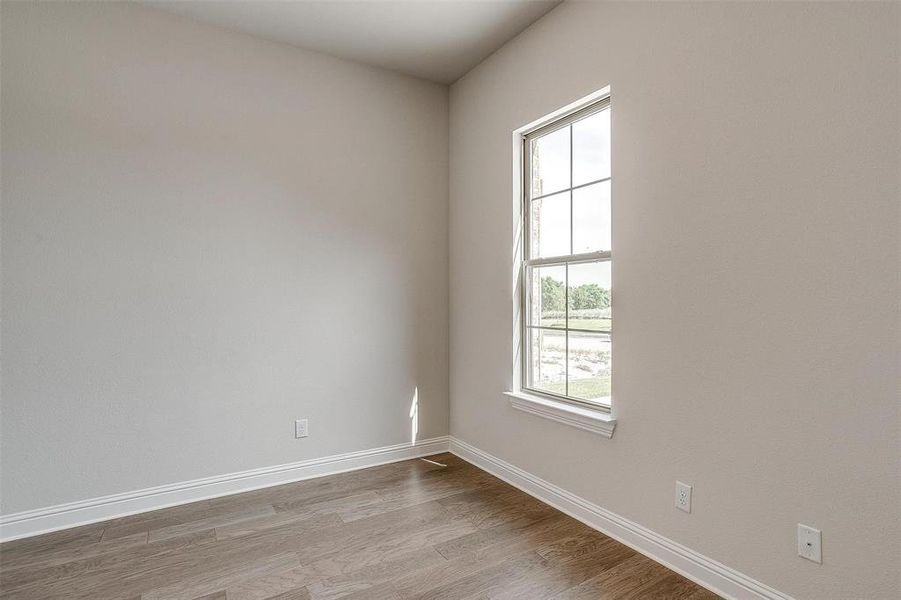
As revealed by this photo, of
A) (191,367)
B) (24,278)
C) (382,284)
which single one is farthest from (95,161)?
(382,284)

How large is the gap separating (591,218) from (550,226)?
358mm

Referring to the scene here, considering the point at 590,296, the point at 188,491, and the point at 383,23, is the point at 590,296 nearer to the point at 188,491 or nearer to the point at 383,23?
the point at 383,23

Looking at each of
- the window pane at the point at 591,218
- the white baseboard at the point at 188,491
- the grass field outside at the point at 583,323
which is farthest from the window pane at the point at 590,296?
the white baseboard at the point at 188,491

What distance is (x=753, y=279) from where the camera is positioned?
1806mm

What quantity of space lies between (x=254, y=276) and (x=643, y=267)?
231 cm

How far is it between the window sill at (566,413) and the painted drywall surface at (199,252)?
3.10ft

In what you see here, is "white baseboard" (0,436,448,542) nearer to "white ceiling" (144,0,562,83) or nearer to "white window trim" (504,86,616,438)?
"white window trim" (504,86,616,438)

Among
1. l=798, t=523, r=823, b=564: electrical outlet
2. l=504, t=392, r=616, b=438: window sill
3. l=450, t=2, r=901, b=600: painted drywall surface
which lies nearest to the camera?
l=450, t=2, r=901, b=600: painted drywall surface

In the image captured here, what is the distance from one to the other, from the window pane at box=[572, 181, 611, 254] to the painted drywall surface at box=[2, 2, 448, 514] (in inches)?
52.1

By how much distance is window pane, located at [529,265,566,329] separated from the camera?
280cm

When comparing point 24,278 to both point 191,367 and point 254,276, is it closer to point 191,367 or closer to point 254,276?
point 191,367

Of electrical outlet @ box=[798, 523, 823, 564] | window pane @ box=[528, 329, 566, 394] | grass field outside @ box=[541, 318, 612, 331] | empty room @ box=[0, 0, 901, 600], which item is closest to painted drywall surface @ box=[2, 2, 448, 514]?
empty room @ box=[0, 0, 901, 600]

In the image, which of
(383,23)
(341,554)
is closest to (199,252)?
(383,23)

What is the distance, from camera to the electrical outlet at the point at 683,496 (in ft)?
6.63
